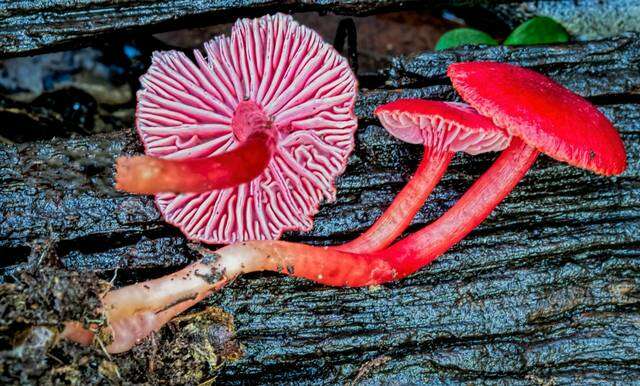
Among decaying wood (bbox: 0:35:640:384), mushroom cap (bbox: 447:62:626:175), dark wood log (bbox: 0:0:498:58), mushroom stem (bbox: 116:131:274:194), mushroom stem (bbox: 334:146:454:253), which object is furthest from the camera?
dark wood log (bbox: 0:0:498:58)

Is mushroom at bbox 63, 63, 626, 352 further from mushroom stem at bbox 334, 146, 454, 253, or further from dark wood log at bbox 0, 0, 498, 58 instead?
dark wood log at bbox 0, 0, 498, 58

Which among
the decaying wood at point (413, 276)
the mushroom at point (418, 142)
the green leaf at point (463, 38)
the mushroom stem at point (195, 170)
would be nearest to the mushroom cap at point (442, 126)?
the mushroom at point (418, 142)

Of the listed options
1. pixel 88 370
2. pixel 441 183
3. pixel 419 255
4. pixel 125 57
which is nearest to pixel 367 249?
pixel 419 255

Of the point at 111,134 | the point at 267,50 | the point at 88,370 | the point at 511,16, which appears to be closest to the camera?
the point at 88,370

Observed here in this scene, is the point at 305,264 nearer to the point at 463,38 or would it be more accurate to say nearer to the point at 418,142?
the point at 418,142

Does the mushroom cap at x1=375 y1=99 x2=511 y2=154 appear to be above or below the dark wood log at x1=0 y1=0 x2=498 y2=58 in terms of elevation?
below

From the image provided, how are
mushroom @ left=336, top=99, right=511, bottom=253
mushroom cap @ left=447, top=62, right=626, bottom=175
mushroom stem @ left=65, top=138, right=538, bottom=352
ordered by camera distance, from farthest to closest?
mushroom @ left=336, top=99, right=511, bottom=253 < mushroom stem @ left=65, top=138, right=538, bottom=352 < mushroom cap @ left=447, top=62, right=626, bottom=175

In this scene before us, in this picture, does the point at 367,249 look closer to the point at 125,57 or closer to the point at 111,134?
the point at 111,134

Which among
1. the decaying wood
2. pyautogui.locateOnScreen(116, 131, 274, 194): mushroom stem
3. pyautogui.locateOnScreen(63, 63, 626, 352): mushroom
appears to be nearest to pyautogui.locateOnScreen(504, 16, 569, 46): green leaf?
the decaying wood
